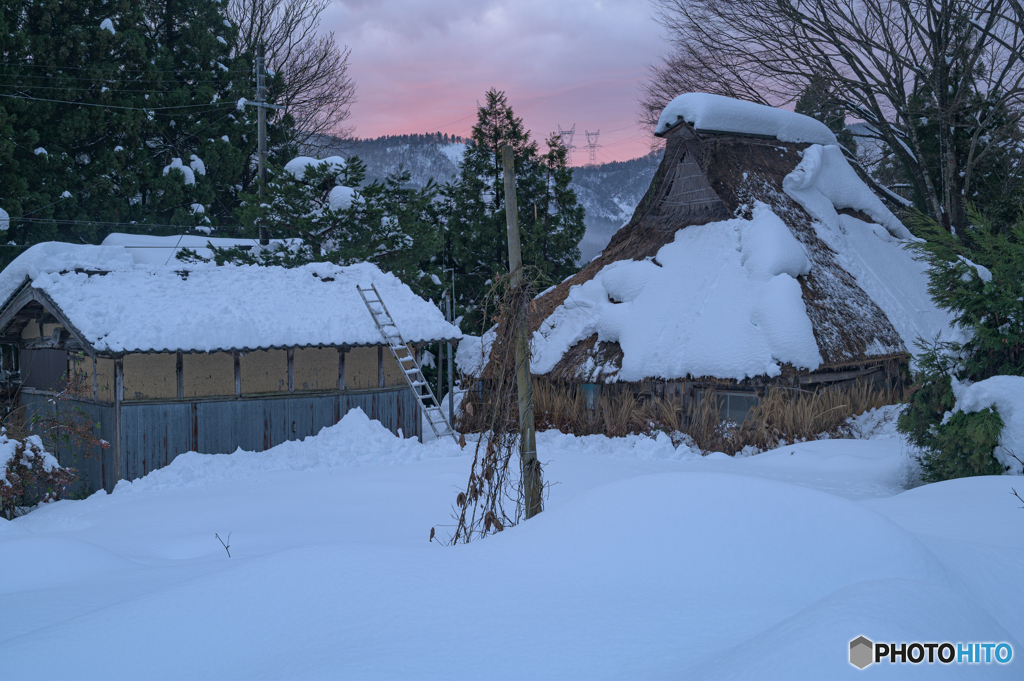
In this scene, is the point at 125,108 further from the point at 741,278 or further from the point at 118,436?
the point at 741,278

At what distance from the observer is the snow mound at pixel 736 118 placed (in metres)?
15.7

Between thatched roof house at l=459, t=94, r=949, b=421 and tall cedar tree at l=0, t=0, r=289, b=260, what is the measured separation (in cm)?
1352

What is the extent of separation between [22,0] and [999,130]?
2626 cm

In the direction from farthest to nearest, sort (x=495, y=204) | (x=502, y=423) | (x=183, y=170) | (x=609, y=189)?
(x=609, y=189) < (x=183, y=170) < (x=495, y=204) < (x=502, y=423)

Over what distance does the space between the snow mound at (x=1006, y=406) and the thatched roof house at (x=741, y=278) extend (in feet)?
14.1

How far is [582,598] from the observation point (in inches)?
132

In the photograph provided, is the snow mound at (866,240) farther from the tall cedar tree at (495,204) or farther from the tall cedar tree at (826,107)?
the tall cedar tree at (495,204)

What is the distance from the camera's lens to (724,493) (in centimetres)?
401

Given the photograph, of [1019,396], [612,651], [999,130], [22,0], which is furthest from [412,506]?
[22,0]

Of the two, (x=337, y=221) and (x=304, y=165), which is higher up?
(x=304, y=165)

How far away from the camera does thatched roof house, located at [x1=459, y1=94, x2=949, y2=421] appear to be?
12.1 metres

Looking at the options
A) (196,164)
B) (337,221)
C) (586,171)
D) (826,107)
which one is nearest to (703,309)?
(337,221)

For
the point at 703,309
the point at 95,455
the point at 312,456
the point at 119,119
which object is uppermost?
the point at 119,119

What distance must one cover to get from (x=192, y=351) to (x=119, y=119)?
16.0 meters
